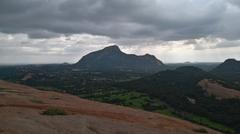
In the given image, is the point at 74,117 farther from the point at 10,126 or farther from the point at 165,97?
the point at 165,97

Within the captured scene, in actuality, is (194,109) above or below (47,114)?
below

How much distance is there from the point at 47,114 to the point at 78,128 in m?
6.03

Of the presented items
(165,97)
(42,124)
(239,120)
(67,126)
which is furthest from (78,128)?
(165,97)

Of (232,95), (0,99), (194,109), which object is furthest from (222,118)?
(0,99)

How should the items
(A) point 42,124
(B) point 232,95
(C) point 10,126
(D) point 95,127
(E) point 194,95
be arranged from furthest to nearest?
(E) point 194,95, (B) point 232,95, (D) point 95,127, (A) point 42,124, (C) point 10,126

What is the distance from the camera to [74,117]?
33.9m

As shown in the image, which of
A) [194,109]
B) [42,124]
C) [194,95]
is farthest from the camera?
[194,95]

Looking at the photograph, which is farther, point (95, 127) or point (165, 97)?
point (165, 97)

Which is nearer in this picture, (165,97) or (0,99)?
(0,99)

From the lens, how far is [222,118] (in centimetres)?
13362

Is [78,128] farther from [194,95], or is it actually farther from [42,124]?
[194,95]

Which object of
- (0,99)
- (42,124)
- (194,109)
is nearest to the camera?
(42,124)

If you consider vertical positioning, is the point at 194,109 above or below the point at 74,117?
below

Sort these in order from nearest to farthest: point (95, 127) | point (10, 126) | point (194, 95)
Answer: point (10, 126)
point (95, 127)
point (194, 95)
